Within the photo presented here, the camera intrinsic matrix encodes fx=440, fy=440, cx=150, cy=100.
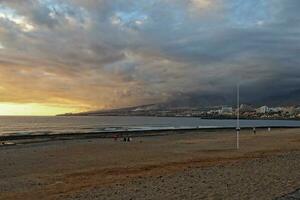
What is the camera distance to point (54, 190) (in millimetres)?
14977

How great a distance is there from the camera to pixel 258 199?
1112 cm

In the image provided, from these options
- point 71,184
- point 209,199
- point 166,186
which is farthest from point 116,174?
point 209,199

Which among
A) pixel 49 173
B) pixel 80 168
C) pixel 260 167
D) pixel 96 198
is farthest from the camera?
pixel 80 168

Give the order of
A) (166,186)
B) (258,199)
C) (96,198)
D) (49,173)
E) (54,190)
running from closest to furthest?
(258,199)
(96,198)
(166,186)
(54,190)
(49,173)

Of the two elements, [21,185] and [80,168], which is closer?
[21,185]

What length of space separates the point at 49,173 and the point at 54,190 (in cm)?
552

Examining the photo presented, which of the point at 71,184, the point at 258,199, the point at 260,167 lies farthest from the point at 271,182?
the point at 71,184

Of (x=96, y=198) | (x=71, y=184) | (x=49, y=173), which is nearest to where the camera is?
(x=96, y=198)

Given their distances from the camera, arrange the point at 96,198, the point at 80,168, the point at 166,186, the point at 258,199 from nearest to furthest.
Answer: the point at 258,199 → the point at 96,198 → the point at 166,186 → the point at 80,168

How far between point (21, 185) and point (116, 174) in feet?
13.6

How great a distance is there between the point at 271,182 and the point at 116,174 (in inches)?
287

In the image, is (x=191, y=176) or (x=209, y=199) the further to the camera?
(x=191, y=176)

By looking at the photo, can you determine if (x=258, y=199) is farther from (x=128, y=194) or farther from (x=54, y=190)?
(x=54, y=190)

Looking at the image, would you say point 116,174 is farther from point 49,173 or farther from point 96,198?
point 96,198
